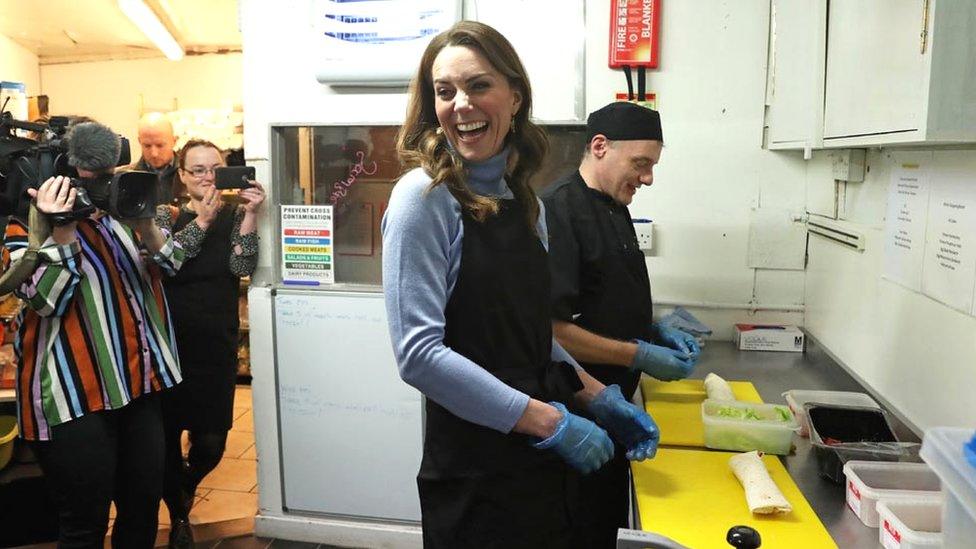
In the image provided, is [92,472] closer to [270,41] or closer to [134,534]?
[134,534]

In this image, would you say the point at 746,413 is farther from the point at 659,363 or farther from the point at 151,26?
the point at 151,26

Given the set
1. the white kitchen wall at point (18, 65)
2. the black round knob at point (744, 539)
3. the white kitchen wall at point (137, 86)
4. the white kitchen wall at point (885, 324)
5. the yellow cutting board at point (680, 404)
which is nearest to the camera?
the black round knob at point (744, 539)

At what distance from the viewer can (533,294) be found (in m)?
1.31

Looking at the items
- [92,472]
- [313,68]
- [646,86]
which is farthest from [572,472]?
[313,68]

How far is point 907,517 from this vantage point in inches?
43.9

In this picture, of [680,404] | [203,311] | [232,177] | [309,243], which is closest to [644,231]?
[680,404]

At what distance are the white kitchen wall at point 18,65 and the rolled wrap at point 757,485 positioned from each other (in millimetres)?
5691

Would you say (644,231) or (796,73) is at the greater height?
(796,73)

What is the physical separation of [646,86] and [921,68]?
1.27 m

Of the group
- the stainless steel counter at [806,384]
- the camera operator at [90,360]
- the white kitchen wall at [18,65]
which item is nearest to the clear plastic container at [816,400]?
the stainless steel counter at [806,384]

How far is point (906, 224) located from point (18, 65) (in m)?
6.11

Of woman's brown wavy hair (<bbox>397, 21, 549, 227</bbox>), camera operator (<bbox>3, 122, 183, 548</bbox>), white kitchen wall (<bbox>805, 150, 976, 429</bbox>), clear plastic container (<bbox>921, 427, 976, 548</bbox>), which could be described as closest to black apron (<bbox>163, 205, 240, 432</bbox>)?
camera operator (<bbox>3, 122, 183, 548</bbox>)

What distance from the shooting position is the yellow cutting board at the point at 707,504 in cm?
115

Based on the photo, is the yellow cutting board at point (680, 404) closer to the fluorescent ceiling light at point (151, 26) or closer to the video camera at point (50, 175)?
the video camera at point (50, 175)
